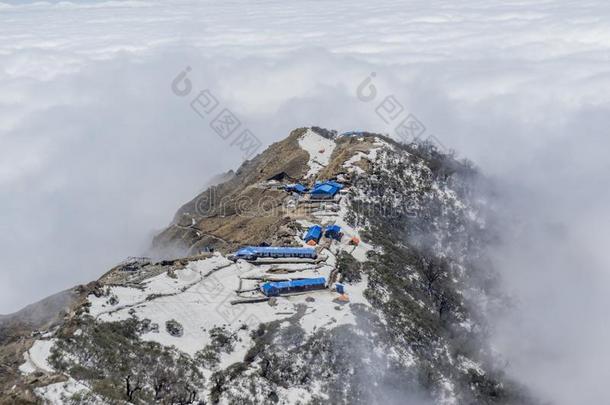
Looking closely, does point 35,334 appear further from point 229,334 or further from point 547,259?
point 547,259

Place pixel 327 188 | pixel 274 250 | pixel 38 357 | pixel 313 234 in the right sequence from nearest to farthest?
pixel 38 357 → pixel 274 250 → pixel 313 234 → pixel 327 188

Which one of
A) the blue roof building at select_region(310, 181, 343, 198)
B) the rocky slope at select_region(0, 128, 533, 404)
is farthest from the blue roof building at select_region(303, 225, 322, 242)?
the blue roof building at select_region(310, 181, 343, 198)

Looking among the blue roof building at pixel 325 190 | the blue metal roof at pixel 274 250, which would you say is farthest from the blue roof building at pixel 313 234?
the blue roof building at pixel 325 190

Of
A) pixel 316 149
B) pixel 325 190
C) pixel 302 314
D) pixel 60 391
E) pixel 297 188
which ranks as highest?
pixel 316 149

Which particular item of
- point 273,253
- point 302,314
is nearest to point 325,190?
point 273,253

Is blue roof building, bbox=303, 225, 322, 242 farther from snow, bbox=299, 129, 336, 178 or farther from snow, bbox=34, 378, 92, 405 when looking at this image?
snow, bbox=34, 378, 92, 405

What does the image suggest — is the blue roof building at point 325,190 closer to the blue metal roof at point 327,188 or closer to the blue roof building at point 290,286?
the blue metal roof at point 327,188

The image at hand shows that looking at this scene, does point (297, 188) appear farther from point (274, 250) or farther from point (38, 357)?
point (38, 357)
